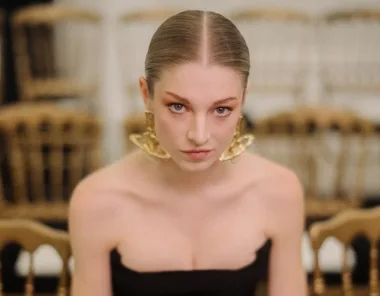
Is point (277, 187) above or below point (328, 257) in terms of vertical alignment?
above

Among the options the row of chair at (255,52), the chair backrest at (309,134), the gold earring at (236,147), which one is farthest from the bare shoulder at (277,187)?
the row of chair at (255,52)

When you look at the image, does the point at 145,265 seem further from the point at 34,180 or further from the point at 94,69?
the point at 94,69

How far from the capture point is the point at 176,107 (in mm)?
877

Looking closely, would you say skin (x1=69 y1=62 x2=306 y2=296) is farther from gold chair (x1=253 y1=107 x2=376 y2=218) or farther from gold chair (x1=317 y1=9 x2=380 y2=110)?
gold chair (x1=317 y1=9 x2=380 y2=110)

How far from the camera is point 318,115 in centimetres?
238

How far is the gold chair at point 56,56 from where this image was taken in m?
3.46

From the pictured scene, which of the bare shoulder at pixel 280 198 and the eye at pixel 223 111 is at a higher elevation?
the eye at pixel 223 111

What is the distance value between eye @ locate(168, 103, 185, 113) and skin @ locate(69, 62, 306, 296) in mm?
126

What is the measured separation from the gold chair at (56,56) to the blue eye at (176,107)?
2610mm

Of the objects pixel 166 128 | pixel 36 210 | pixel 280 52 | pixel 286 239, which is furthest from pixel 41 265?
pixel 280 52

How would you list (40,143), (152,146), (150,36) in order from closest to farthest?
(152,146), (40,143), (150,36)

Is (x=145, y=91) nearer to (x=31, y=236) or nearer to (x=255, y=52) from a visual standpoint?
(x=31, y=236)

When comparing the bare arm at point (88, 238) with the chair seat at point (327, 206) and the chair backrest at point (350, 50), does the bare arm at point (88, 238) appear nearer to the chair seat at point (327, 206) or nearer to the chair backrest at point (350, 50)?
the chair seat at point (327, 206)

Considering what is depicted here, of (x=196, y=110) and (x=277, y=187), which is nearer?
(x=196, y=110)
